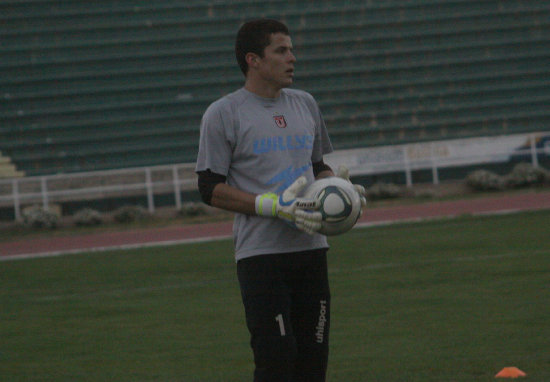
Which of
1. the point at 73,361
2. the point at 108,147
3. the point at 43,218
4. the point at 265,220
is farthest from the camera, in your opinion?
the point at 108,147

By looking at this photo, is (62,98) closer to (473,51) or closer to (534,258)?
(473,51)

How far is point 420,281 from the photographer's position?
9.10m

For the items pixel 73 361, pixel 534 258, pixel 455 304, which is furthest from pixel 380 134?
pixel 73 361

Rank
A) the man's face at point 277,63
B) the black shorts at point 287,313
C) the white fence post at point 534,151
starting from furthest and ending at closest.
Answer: the white fence post at point 534,151
the man's face at point 277,63
the black shorts at point 287,313

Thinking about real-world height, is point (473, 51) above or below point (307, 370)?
above

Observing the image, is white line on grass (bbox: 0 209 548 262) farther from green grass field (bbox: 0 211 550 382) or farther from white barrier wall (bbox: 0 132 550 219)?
white barrier wall (bbox: 0 132 550 219)

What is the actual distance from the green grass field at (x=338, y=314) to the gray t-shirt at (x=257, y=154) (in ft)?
5.99

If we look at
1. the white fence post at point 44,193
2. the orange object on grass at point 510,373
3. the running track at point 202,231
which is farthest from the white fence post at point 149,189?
the orange object on grass at point 510,373

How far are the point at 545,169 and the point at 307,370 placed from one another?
18.7 m

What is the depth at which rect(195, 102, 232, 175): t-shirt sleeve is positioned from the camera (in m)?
3.83

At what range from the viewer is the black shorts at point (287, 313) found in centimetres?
378

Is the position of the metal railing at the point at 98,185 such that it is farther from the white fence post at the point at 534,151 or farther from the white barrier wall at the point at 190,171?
the white fence post at the point at 534,151

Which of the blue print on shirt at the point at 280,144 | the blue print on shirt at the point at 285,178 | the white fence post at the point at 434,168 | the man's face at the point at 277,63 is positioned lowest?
the white fence post at the point at 434,168

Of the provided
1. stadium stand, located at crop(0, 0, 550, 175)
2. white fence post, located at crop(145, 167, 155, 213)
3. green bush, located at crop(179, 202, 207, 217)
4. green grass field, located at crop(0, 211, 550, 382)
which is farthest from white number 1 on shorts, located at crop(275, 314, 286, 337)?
stadium stand, located at crop(0, 0, 550, 175)
